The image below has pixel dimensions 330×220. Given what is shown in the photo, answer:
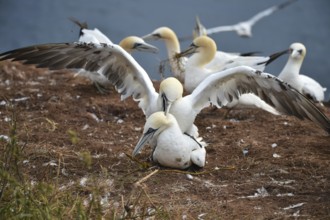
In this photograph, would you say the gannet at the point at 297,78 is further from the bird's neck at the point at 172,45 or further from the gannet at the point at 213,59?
the bird's neck at the point at 172,45

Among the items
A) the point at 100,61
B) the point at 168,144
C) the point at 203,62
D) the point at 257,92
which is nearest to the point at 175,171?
the point at 168,144

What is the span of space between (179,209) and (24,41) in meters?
13.9

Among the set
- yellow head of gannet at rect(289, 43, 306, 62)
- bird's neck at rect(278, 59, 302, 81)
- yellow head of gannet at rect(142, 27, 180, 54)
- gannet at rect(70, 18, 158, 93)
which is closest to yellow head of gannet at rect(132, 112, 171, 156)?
gannet at rect(70, 18, 158, 93)

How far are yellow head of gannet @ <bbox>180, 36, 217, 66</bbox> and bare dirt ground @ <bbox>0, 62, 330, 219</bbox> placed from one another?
612 millimetres

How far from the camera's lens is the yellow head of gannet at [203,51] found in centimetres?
942

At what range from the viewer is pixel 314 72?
58.3ft

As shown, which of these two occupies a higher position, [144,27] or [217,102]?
[217,102]

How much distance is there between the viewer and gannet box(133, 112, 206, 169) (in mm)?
6648

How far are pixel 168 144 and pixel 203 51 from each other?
3011 millimetres

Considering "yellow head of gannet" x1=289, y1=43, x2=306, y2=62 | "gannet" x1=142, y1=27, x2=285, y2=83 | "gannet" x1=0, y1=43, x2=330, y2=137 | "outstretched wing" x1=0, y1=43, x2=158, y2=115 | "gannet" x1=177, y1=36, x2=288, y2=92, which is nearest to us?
"gannet" x1=0, y1=43, x2=330, y2=137

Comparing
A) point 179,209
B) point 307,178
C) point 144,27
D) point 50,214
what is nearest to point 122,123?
point 307,178

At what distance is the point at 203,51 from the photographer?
9.49 metres

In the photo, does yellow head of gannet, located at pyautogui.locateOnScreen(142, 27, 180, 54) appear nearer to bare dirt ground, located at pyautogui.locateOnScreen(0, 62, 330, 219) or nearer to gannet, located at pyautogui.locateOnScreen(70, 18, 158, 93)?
gannet, located at pyautogui.locateOnScreen(70, 18, 158, 93)

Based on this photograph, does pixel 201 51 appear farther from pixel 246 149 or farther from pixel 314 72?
pixel 314 72
